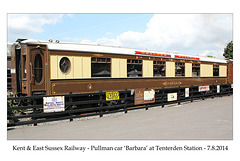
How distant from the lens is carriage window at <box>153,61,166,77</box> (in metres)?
14.8

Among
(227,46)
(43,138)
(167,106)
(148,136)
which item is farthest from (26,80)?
(227,46)

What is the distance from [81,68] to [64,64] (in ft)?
2.85

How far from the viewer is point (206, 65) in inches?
763

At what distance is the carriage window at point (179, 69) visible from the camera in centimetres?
1650

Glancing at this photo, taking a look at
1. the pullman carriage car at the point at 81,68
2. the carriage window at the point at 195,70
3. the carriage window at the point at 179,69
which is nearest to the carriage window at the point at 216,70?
the carriage window at the point at 195,70

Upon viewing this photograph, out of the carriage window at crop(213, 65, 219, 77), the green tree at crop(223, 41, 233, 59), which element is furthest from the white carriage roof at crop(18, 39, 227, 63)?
the green tree at crop(223, 41, 233, 59)

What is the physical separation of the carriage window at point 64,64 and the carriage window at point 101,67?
4.29ft

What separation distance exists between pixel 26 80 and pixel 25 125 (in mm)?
2462

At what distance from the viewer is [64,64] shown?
35.1ft

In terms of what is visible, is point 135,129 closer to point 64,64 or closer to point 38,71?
point 64,64

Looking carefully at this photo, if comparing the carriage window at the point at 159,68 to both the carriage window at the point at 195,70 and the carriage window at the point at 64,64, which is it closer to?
the carriage window at the point at 195,70

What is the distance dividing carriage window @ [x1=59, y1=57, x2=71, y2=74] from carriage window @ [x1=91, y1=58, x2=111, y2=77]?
4.29ft

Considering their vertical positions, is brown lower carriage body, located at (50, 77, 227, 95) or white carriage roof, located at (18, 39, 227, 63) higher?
white carriage roof, located at (18, 39, 227, 63)

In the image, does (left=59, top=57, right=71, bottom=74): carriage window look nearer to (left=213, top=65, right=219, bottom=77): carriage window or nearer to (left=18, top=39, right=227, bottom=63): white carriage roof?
(left=18, top=39, right=227, bottom=63): white carriage roof
